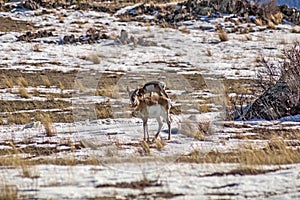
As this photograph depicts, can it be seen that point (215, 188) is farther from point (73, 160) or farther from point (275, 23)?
point (275, 23)

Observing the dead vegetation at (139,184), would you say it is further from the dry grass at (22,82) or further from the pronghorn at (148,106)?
the dry grass at (22,82)

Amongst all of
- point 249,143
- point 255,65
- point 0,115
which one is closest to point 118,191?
point 249,143

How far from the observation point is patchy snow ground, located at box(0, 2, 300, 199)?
557cm

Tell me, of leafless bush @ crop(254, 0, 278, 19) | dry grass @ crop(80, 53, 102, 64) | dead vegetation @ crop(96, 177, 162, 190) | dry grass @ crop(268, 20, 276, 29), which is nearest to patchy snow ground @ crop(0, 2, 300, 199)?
dead vegetation @ crop(96, 177, 162, 190)

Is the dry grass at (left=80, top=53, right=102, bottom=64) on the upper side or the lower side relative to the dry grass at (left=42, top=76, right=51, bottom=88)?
lower

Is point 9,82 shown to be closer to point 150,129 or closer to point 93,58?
point 93,58

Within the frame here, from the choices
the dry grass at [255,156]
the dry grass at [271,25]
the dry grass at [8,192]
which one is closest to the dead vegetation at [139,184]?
the dry grass at [8,192]

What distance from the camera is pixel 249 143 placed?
8570 millimetres

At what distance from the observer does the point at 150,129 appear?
10.1 meters

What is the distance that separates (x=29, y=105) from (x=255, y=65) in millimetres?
9906

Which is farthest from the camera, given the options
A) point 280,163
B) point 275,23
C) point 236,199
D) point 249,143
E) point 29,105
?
point 275,23

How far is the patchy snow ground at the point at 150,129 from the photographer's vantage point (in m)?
5.57

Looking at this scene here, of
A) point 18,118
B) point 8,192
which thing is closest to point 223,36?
point 18,118

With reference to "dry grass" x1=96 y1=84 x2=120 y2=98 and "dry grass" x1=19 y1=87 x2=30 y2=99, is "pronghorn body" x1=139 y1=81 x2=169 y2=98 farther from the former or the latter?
"dry grass" x1=19 y1=87 x2=30 y2=99
